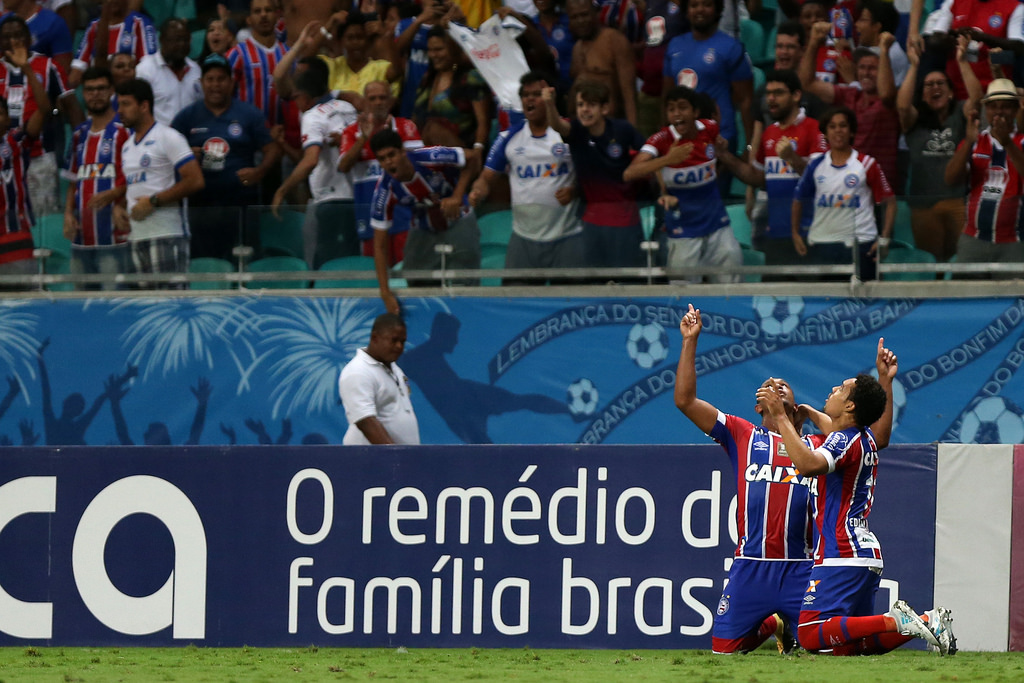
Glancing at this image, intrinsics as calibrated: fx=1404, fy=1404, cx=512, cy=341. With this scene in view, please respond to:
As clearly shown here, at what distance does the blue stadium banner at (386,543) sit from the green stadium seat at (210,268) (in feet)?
12.5

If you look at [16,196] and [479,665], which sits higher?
[16,196]

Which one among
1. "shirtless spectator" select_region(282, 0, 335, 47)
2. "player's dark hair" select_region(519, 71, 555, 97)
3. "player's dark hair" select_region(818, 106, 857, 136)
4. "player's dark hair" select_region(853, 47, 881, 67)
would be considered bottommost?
"player's dark hair" select_region(818, 106, 857, 136)

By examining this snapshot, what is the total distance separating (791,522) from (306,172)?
630 centimetres

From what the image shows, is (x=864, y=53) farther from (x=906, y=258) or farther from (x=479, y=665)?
(x=479, y=665)

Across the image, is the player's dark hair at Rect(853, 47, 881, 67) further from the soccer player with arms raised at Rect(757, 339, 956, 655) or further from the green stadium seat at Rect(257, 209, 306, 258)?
the soccer player with arms raised at Rect(757, 339, 956, 655)

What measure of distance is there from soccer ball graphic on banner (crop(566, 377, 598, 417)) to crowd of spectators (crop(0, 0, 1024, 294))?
0.94 meters

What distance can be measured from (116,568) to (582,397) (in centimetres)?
420

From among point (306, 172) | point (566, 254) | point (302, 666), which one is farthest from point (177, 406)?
point (302, 666)

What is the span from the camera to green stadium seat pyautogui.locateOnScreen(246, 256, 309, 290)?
456 inches

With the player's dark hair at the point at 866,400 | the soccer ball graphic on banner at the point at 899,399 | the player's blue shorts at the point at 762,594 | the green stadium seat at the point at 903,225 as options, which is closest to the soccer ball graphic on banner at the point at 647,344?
the soccer ball graphic on banner at the point at 899,399

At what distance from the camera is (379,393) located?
9.20 metres

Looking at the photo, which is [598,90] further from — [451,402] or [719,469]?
[719,469]

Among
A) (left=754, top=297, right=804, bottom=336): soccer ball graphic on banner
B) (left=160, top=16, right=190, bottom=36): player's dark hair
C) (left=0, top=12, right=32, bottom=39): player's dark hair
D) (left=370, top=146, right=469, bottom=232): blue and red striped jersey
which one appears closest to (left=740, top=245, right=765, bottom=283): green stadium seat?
(left=754, top=297, right=804, bottom=336): soccer ball graphic on banner

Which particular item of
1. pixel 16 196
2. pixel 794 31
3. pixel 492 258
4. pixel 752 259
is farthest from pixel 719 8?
pixel 16 196
